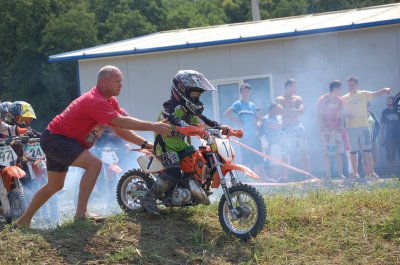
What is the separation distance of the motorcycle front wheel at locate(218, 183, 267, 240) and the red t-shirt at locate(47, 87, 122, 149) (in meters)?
1.50

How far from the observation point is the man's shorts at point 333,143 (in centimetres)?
1475

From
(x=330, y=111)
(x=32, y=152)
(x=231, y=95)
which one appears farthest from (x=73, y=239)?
(x=231, y=95)

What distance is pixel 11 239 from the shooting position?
7430mm

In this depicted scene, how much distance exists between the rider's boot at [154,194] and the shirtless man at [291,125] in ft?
22.9

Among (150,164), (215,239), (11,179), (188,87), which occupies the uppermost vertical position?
(188,87)

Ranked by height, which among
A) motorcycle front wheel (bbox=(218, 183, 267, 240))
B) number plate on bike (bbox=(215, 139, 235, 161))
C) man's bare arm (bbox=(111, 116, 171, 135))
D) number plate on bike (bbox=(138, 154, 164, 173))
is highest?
man's bare arm (bbox=(111, 116, 171, 135))

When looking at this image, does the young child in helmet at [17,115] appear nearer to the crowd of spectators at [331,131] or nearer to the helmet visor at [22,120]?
the helmet visor at [22,120]

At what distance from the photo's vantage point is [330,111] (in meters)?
14.6

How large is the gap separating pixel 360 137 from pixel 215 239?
24.5 ft

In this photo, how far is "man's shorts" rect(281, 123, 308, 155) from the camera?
15070 mm

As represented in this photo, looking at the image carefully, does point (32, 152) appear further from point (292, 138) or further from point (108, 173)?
point (292, 138)

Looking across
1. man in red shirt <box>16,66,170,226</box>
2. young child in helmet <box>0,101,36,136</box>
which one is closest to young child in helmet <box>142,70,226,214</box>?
man in red shirt <box>16,66,170,226</box>

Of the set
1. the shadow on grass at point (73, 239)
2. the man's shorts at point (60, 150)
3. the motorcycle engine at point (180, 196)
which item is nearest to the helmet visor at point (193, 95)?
the motorcycle engine at point (180, 196)

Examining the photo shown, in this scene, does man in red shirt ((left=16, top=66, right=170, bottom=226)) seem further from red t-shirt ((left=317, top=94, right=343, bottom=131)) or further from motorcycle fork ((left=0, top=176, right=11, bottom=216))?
red t-shirt ((left=317, top=94, right=343, bottom=131))
